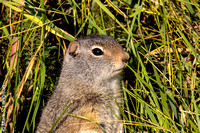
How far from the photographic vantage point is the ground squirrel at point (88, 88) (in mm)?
2617

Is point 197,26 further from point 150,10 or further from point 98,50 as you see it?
point 98,50

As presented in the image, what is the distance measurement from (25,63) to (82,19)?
3.10ft

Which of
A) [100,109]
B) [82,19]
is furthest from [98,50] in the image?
[82,19]

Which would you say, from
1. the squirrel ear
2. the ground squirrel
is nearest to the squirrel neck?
the ground squirrel

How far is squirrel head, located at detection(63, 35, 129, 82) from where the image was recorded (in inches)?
108

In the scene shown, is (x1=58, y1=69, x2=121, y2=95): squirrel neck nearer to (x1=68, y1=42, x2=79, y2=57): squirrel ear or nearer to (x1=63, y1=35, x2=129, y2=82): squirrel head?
(x1=63, y1=35, x2=129, y2=82): squirrel head

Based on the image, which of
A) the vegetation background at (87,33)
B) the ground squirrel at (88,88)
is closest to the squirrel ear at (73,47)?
the ground squirrel at (88,88)

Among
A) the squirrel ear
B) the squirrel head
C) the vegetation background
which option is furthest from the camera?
the vegetation background

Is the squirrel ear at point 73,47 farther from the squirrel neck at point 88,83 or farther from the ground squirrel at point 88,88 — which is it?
the squirrel neck at point 88,83

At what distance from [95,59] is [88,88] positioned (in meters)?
0.32

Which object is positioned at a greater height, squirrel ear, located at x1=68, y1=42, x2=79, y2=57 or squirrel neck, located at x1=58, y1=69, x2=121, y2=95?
squirrel ear, located at x1=68, y1=42, x2=79, y2=57

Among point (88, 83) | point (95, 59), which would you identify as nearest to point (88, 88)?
point (88, 83)

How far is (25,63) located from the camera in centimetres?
346

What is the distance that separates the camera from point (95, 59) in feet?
9.21
